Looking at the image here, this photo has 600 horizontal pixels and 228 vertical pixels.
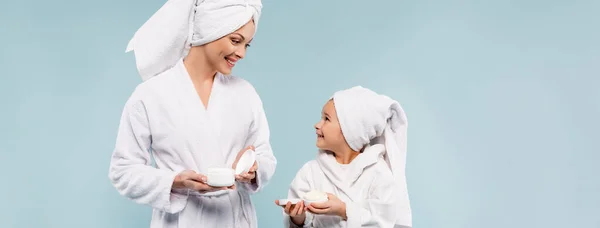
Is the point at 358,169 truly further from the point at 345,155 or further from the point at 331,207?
the point at 331,207

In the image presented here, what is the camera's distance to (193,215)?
3.35 m

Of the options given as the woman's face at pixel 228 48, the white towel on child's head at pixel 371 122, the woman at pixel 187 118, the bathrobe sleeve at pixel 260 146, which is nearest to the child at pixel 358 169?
the white towel on child's head at pixel 371 122

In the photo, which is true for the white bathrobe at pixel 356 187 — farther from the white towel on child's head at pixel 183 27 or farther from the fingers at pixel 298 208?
the white towel on child's head at pixel 183 27

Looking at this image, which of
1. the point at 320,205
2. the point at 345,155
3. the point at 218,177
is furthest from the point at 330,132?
the point at 218,177

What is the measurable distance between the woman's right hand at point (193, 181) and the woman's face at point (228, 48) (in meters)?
0.51

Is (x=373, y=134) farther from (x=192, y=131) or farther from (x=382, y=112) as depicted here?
(x=192, y=131)

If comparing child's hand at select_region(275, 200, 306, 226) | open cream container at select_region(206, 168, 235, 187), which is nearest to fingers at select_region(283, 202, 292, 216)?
child's hand at select_region(275, 200, 306, 226)

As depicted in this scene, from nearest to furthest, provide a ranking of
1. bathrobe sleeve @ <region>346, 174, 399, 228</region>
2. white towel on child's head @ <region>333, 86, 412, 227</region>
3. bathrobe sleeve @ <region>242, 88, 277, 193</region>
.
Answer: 1. bathrobe sleeve @ <region>242, 88, 277, 193</region>
2. bathrobe sleeve @ <region>346, 174, 399, 228</region>
3. white towel on child's head @ <region>333, 86, 412, 227</region>

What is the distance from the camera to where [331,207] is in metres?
3.50

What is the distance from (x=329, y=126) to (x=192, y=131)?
2.26ft

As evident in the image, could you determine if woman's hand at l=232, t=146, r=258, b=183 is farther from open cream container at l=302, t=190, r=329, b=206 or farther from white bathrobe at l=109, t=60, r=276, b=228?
open cream container at l=302, t=190, r=329, b=206

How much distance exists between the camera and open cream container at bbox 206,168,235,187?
3.06m

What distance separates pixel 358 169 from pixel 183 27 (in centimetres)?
102

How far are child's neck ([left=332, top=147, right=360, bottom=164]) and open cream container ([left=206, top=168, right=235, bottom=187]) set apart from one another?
2.66ft
